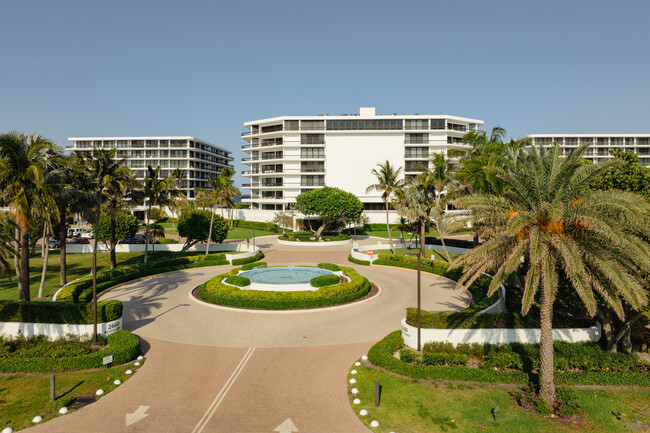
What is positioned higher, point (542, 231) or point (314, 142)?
point (314, 142)

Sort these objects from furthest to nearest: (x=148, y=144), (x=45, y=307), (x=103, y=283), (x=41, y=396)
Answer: (x=148, y=144) → (x=103, y=283) → (x=45, y=307) → (x=41, y=396)

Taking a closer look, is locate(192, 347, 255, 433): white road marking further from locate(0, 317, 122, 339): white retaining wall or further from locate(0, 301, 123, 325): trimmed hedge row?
locate(0, 301, 123, 325): trimmed hedge row

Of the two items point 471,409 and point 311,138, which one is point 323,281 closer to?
point 471,409

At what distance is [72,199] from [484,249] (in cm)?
2991

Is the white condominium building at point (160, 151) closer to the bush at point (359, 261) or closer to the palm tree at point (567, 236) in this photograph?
the bush at point (359, 261)

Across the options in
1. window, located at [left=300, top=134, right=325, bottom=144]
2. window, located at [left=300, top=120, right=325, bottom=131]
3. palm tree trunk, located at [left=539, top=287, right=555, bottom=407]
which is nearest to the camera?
palm tree trunk, located at [left=539, top=287, right=555, bottom=407]

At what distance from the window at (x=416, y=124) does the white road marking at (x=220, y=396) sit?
70.7m

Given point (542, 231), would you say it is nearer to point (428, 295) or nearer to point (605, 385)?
point (605, 385)

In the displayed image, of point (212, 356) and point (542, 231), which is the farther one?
point (212, 356)

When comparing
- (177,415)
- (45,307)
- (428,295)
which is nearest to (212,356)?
(177,415)

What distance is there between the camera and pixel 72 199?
26.5 m

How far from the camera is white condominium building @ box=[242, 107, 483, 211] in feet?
254

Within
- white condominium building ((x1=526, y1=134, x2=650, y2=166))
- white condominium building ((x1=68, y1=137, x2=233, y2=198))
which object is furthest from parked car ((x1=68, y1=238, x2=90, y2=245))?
white condominium building ((x1=526, y1=134, x2=650, y2=166))

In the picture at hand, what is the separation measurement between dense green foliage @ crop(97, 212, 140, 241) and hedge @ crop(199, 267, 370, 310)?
23505 millimetres
